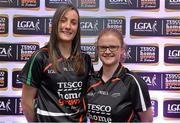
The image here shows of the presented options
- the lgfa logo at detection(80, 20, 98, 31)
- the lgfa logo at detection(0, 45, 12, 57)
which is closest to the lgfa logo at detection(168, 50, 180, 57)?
the lgfa logo at detection(80, 20, 98, 31)

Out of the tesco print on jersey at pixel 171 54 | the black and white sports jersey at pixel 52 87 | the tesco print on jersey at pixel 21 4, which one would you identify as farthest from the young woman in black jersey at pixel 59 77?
the tesco print on jersey at pixel 171 54

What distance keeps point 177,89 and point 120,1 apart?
0.75 metres

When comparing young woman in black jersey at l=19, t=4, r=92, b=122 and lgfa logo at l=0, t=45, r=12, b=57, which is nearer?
young woman in black jersey at l=19, t=4, r=92, b=122

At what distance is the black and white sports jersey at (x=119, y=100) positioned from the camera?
4.66 feet

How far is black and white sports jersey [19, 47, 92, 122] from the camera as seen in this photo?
4.88 feet

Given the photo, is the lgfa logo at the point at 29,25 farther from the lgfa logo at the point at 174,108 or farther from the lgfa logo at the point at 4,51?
the lgfa logo at the point at 174,108

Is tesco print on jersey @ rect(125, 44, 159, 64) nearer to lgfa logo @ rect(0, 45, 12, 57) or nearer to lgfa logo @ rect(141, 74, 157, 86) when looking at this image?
lgfa logo @ rect(141, 74, 157, 86)

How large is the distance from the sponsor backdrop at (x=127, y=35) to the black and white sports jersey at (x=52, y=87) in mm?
642

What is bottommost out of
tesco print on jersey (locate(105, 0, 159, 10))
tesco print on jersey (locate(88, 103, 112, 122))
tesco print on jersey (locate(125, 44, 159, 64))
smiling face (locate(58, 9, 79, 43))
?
tesco print on jersey (locate(88, 103, 112, 122))

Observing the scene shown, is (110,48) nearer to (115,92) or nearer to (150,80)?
(115,92)

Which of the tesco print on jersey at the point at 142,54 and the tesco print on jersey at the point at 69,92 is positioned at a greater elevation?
the tesco print on jersey at the point at 142,54

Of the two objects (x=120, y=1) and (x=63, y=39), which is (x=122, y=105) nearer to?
(x=63, y=39)

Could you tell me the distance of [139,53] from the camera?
212 cm

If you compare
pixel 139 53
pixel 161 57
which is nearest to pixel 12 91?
pixel 139 53
